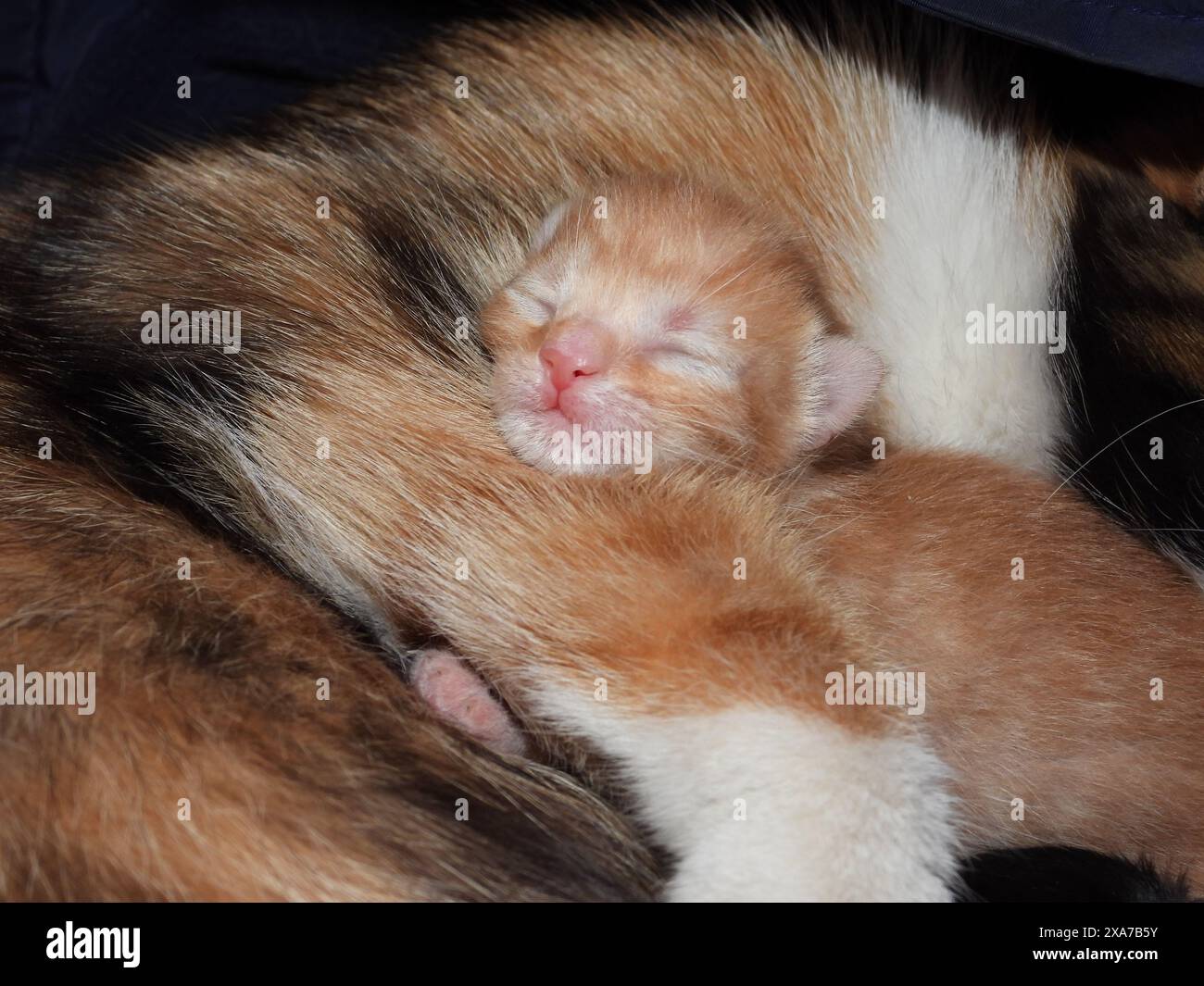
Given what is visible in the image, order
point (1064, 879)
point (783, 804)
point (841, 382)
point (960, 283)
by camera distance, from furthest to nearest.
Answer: point (960, 283) → point (841, 382) → point (1064, 879) → point (783, 804)

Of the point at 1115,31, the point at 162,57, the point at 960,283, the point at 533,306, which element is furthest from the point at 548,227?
the point at 162,57

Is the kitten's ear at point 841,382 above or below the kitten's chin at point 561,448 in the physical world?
above

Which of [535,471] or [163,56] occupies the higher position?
[163,56]

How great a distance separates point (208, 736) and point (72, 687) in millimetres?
123

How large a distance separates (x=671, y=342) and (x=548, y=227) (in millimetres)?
246

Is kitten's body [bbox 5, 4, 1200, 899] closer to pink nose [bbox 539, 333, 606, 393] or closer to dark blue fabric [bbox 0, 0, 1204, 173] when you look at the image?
pink nose [bbox 539, 333, 606, 393]

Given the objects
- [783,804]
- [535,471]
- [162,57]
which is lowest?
[783,804]

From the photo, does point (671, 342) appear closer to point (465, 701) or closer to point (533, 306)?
point (533, 306)

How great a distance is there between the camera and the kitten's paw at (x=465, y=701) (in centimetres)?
122

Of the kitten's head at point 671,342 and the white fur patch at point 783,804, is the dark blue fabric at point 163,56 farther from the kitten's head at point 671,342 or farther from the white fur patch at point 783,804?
the white fur patch at point 783,804

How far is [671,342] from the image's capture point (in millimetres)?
1397

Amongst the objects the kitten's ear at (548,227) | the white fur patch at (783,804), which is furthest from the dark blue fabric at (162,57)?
the white fur patch at (783,804)

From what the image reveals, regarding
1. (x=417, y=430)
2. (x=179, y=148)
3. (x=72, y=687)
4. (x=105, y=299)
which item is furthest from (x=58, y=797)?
(x=179, y=148)

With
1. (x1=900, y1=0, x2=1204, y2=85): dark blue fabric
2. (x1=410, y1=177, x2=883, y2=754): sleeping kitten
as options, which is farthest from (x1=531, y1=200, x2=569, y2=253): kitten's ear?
(x1=900, y1=0, x2=1204, y2=85): dark blue fabric
